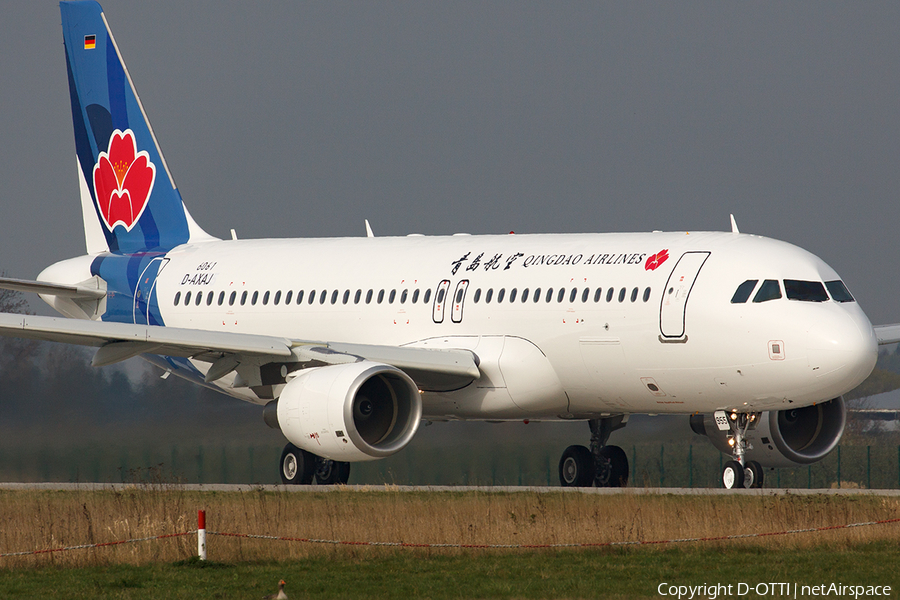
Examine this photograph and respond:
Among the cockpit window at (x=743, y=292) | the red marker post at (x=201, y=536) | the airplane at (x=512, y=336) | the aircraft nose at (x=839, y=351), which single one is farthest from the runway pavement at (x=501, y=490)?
the red marker post at (x=201, y=536)

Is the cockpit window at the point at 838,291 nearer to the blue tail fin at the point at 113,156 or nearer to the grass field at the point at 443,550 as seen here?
the grass field at the point at 443,550

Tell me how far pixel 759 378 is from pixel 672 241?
2773 millimetres

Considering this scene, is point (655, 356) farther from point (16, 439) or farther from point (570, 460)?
point (16, 439)

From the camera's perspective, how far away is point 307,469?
80.1 feet

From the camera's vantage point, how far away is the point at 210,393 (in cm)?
3061

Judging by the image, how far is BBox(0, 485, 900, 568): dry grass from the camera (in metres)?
15.1

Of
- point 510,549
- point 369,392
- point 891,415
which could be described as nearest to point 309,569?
point 510,549

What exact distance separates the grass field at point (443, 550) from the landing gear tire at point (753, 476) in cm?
146

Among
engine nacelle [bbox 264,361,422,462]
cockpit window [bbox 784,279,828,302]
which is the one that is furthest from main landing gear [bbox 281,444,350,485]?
cockpit window [bbox 784,279,828,302]

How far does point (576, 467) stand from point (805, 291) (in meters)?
6.67

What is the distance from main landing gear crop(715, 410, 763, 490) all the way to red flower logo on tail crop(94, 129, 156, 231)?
45.7 feet

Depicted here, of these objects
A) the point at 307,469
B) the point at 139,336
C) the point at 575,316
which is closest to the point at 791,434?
the point at 575,316

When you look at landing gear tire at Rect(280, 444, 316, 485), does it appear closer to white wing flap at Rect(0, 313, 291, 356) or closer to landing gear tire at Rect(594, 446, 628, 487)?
white wing flap at Rect(0, 313, 291, 356)

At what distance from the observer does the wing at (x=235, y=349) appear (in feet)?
68.7
